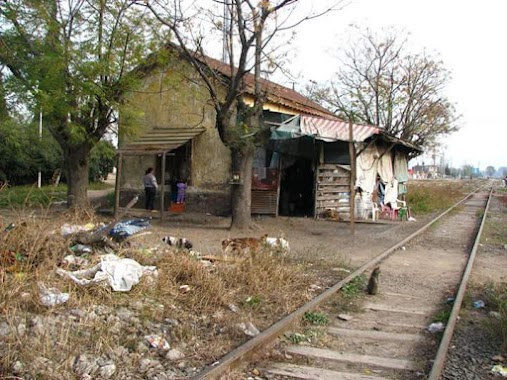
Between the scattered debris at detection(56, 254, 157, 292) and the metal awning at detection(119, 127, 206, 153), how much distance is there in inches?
393

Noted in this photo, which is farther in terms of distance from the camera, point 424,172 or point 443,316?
point 424,172

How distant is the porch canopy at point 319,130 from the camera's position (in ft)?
46.8

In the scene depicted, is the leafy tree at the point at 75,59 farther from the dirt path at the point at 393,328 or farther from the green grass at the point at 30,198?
the dirt path at the point at 393,328

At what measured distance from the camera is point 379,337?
5746 millimetres

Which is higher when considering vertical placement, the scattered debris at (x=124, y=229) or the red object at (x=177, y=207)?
the scattered debris at (x=124, y=229)

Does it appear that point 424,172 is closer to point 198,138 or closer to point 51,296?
point 198,138

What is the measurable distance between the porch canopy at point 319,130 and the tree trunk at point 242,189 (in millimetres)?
986

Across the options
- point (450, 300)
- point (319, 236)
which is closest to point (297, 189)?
point (319, 236)

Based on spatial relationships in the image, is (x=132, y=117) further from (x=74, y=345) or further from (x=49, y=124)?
(x=74, y=345)

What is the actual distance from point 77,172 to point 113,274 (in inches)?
396

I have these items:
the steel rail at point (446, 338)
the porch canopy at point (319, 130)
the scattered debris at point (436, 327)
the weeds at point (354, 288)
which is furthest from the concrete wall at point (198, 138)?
the scattered debris at point (436, 327)

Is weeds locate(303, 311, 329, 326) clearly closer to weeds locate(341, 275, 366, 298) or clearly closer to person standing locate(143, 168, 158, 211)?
weeds locate(341, 275, 366, 298)

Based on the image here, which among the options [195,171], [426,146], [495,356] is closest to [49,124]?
[195,171]

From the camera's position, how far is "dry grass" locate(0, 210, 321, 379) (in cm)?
438
